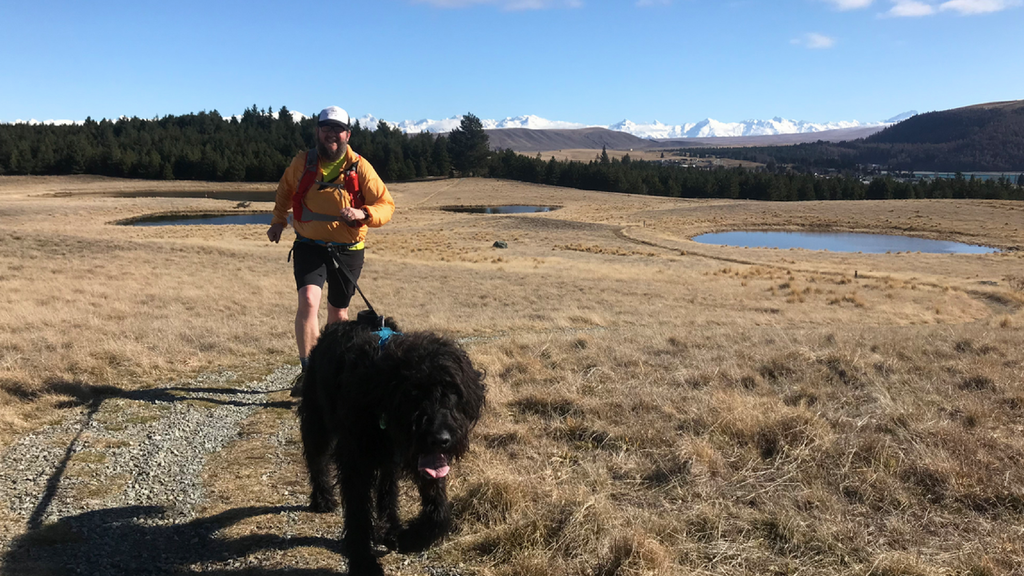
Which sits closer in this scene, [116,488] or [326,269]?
[116,488]

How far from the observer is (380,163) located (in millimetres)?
117688

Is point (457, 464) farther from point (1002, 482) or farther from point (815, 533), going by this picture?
point (1002, 482)

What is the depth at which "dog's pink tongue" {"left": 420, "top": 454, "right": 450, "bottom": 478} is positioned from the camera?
111 inches

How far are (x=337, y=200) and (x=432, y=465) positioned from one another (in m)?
3.27

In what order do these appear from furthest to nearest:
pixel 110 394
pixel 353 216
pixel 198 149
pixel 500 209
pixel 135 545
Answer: pixel 198 149 → pixel 500 209 → pixel 110 394 → pixel 353 216 → pixel 135 545

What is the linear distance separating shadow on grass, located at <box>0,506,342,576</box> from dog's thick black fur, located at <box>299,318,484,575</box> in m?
0.43

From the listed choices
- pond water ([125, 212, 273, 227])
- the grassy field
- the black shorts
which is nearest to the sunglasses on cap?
the black shorts

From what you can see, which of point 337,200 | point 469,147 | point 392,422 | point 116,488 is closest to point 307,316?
point 337,200

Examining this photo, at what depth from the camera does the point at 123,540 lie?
3.42 meters

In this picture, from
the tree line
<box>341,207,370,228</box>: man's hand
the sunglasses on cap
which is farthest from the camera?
the tree line

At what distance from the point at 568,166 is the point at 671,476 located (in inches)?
4955

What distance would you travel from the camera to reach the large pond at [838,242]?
5625cm

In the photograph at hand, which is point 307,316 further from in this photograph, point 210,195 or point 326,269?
point 210,195

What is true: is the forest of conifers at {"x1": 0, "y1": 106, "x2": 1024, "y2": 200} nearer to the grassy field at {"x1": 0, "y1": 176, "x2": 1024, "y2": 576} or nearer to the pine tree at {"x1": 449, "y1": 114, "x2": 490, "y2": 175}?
the pine tree at {"x1": 449, "y1": 114, "x2": 490, "y2": 175}
